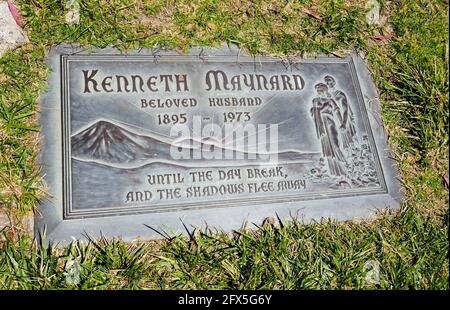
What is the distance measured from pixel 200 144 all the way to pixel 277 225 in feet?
1.90

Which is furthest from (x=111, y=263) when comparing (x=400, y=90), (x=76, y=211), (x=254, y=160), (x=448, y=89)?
(x=448, y=89)

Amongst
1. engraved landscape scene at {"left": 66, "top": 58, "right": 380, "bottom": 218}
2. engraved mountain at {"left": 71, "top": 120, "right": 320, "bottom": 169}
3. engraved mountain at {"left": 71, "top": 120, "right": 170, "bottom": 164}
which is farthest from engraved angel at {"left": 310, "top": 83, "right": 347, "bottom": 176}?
engraved mountain at {"left": 71, "top": 120, "right": 170, "bottom": 164}

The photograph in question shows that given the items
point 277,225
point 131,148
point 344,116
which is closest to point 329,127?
point 344,116

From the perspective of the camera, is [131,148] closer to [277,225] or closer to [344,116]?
[277,225]

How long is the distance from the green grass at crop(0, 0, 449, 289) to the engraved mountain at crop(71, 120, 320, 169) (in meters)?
0.26

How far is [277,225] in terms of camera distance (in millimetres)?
2230

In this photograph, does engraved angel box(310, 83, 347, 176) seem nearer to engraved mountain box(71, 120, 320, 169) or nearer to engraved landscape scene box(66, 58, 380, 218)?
engraved landscape scene box(66, 58, 380, 218)

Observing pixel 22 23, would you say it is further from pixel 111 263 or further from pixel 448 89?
pixel 448 89

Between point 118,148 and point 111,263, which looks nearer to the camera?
point 111,263

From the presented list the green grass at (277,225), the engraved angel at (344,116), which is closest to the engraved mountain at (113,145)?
the green grass at (277,225)

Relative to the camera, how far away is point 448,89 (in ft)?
8.70

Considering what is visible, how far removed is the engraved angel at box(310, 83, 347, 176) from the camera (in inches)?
94.1
